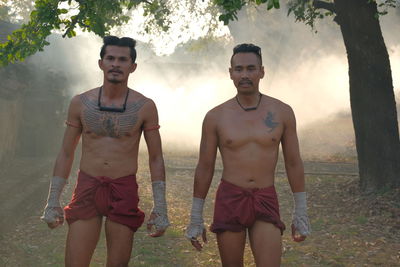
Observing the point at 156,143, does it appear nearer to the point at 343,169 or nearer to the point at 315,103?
the point at 343,169

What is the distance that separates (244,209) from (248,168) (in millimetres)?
369

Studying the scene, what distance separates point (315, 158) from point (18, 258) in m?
12.2

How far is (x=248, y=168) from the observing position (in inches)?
190

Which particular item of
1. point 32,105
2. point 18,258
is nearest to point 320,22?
point 32,105

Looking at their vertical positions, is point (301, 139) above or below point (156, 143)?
above

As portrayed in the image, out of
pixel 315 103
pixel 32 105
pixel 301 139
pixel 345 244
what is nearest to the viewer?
pixel 345 244

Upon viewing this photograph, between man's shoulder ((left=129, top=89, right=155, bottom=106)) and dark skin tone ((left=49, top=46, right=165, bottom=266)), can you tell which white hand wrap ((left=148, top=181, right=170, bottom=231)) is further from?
man's shoulder ((left=129, top=89, right=155, bottom=106))

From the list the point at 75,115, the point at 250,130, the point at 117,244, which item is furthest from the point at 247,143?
the point at 75,115

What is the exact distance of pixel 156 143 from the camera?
202 inches

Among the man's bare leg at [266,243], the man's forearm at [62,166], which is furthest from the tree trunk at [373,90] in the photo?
the man's forearm at [62,166]

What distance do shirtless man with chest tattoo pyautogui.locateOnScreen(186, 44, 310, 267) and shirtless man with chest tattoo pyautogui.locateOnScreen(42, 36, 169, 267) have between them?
Result: 1.74ft

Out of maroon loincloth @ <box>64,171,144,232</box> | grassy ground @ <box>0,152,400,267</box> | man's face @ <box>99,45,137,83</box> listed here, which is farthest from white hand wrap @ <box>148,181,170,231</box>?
grassy ground @ <box>0,152,400,267</box>

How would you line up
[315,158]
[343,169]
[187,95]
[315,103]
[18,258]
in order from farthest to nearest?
[187,95] → [315,103] → [315,158] → [343,169] → [18,258]

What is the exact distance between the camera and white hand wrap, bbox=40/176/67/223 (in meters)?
4.96
